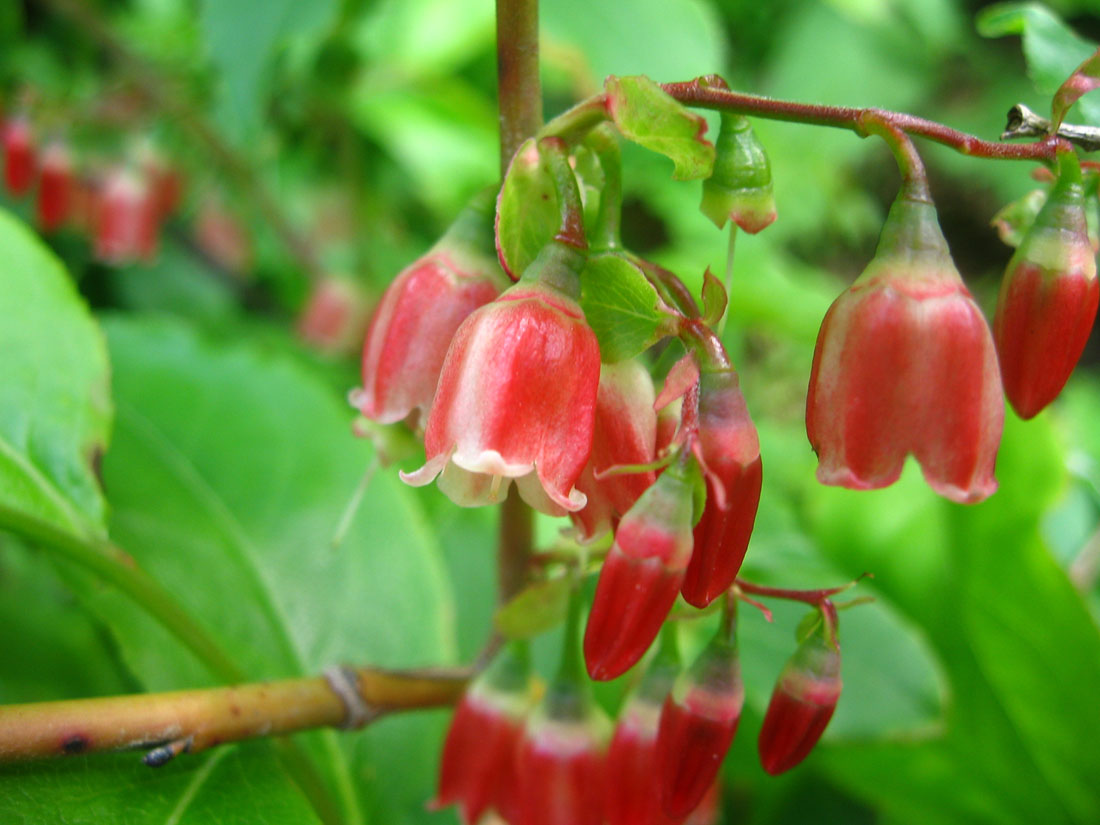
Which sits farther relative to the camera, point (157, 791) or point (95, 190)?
point (95, 190)

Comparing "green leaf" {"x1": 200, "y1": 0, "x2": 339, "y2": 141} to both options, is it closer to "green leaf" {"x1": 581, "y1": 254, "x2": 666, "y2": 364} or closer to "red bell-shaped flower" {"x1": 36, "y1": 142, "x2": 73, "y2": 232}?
"red bell-shaped flower" {"x1": 36, "y1": 142, "x2": 73, "y2": 232}

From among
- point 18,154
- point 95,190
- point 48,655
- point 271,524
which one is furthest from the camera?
point 95,190

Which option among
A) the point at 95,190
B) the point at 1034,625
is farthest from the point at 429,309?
the point at 95,190

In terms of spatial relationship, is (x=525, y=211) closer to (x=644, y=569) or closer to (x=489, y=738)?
(x=644, y=569)

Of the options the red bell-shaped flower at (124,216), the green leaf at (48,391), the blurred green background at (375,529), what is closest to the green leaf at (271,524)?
the blurred green background at (375,529)

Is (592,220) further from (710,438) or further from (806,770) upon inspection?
(806,770)

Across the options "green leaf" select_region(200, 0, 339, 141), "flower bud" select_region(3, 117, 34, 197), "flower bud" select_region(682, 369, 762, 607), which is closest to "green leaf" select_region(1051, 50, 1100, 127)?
"flower bud" select_region(682, 369, 762, 607)

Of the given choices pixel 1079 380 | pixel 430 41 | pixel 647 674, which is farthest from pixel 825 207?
pixel 647 674
